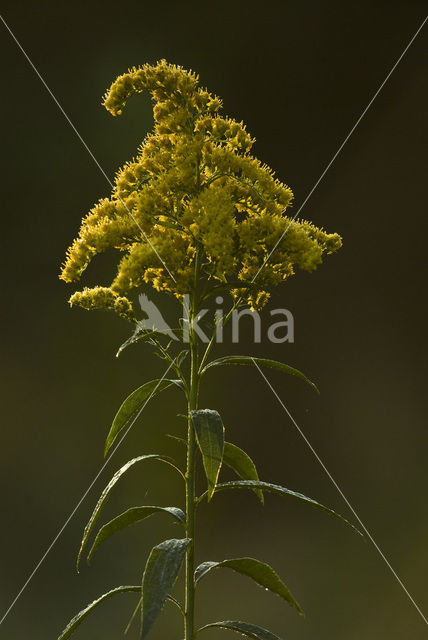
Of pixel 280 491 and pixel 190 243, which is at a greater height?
pixel 190 243

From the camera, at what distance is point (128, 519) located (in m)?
1.42

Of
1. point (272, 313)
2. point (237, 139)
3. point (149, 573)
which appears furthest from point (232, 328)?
point (149, 573)

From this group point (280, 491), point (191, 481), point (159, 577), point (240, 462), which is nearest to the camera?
point (159, 577)

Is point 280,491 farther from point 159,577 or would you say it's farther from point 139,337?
point 139,337

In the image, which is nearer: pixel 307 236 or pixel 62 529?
pixel 307 236

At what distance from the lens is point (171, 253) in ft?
5.04

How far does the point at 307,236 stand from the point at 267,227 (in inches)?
5.0

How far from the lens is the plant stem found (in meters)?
1.43

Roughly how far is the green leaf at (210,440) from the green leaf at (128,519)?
6.6 inches

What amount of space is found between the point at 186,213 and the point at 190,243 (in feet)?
0.28

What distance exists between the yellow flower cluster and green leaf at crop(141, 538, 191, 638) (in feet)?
1.83

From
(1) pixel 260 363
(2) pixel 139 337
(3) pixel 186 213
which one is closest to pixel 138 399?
(2) pixel 139 337

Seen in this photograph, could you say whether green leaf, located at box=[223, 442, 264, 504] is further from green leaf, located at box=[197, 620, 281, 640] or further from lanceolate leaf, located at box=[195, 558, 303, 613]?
green leaf, located at box=[197, 620, 281, 640]

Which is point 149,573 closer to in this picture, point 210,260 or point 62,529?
point 210,260
